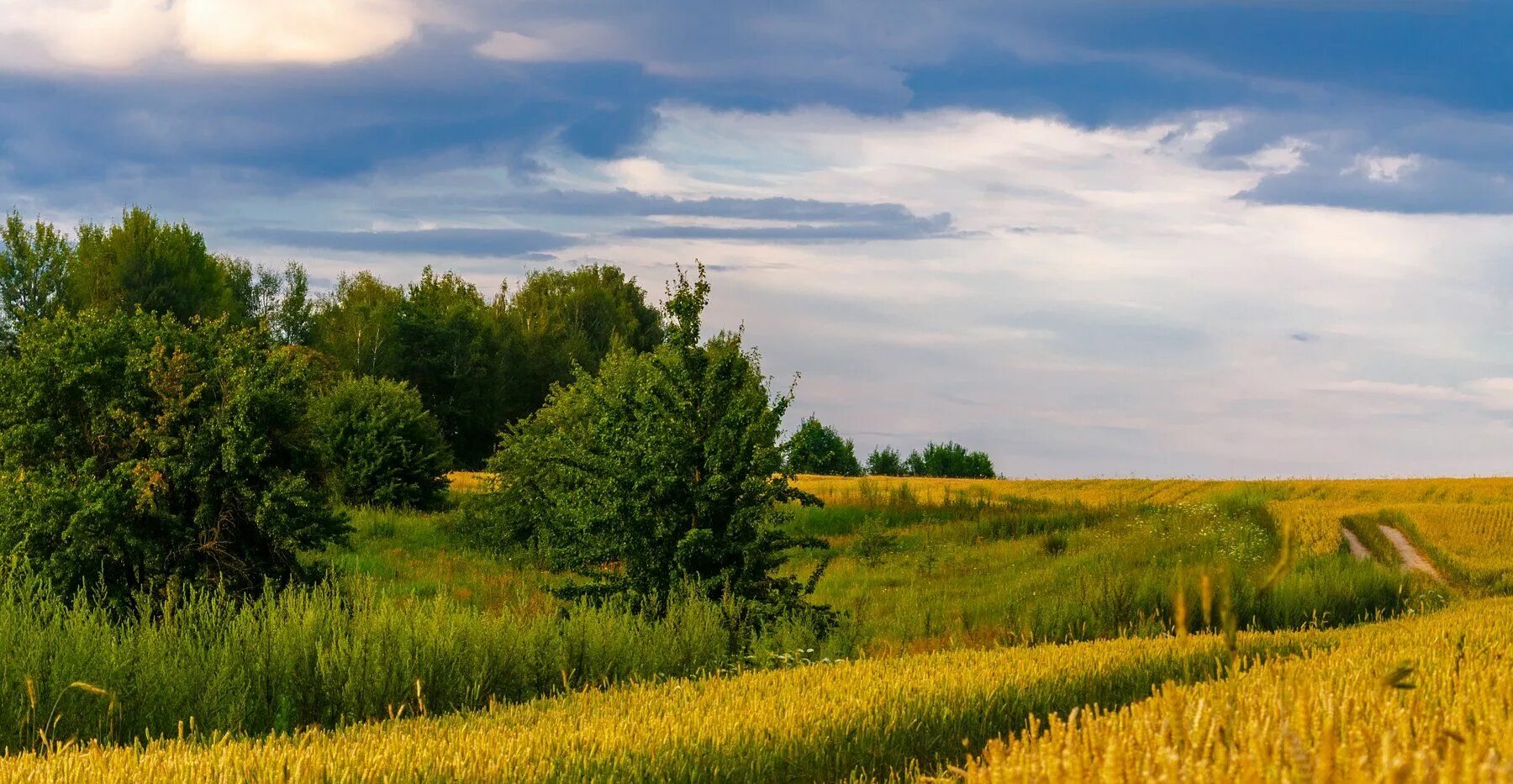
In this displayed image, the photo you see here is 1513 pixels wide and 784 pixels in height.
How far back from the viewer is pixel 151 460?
15102 millimetres

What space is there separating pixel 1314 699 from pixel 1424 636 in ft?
20.4

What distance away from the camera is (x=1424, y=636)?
8922mm

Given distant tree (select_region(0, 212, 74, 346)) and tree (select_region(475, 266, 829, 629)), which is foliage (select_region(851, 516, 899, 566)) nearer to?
tree (select_region(475, 266, 829, 629))

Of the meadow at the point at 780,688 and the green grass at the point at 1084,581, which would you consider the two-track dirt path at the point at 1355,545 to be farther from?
the meadow at the point at 780,688

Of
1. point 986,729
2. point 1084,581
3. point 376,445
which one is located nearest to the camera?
point 986,729

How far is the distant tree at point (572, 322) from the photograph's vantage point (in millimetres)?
70312

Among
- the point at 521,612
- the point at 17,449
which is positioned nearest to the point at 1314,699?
Result: the point at 521,612

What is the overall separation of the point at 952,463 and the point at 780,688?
8814cm

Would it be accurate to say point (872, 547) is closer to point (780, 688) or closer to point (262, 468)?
point (262, 468)

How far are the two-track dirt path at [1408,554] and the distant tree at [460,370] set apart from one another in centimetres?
4500

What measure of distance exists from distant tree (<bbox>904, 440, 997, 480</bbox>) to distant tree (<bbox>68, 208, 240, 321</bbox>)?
182 ft

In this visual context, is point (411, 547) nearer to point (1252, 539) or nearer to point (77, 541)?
point (77, 541)

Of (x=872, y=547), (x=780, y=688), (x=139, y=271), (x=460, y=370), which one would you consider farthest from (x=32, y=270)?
(x=780, y=688)

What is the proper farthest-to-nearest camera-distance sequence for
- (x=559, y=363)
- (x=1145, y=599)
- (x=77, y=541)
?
(x=559, y=363)
(x=1145, y=599)
(x=77, y=541)
